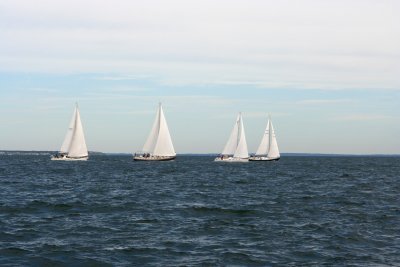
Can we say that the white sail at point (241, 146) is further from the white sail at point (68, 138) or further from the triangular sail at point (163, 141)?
the white sail at point (68, 138)

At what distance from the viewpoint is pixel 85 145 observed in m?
133

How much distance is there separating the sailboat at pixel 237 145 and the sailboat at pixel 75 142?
1538 inches

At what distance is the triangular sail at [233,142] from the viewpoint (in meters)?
137

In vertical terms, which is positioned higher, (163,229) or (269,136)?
(269,136)

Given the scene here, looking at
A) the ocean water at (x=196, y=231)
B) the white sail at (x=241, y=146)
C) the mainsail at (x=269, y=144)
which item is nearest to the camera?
the ocean water at (x=196, y=231)

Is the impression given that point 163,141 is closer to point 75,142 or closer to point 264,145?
point 75,142

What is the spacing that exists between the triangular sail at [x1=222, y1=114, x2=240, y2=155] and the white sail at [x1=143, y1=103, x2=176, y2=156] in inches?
746

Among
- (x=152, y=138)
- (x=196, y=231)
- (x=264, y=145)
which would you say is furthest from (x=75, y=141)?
(x=196, y=231)

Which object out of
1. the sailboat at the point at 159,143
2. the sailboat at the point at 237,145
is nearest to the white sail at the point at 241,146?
the sailboat at the point at 237,145

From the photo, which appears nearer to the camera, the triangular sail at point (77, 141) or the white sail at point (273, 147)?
the triangular sail at point (77, 141)

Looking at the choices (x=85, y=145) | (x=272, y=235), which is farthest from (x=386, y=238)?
(x=85, y=145)

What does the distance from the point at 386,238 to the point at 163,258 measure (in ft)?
35.5

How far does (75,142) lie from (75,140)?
1.89 feet

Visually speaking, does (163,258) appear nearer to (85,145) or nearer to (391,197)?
(391,197)
